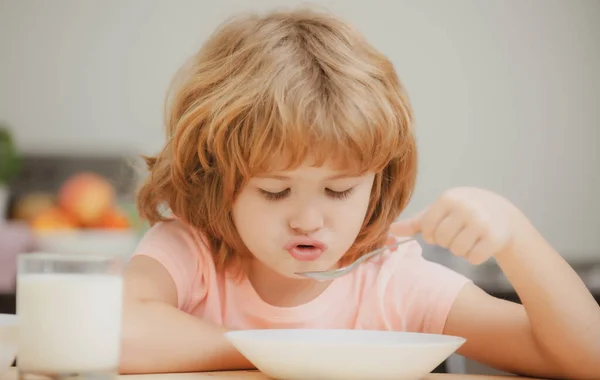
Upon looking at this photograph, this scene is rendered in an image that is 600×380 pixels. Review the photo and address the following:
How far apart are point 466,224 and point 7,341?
492mm

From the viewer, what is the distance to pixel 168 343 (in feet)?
3.39

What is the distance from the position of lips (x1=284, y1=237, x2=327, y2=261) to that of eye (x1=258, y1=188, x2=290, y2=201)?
0.06 meters

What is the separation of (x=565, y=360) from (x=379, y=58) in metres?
0.49

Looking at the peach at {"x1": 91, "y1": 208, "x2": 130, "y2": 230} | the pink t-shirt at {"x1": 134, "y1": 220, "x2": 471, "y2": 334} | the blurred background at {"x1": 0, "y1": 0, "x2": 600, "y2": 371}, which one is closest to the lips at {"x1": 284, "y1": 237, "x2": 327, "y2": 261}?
the pink t-shirt at {"x1": 134, "y1": 220, "x2": 471, "y2": 334}

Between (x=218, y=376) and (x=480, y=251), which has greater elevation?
(x=480, y=251)

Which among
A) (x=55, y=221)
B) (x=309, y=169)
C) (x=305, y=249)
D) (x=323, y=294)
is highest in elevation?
(x=309, y=169)

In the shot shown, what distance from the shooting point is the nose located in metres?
1.06

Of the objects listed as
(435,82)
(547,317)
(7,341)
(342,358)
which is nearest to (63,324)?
(7,341)

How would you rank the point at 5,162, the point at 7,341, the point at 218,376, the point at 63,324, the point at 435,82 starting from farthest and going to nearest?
the point at 435,82
the point at 5,162
the point at 218,376
the point at 7,341
the point at 63,324

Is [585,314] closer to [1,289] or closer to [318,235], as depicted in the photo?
[318,235]

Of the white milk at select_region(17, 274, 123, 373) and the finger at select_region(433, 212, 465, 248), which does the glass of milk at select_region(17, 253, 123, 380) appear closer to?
the white milk at select_region(17, 274, 123, 373)

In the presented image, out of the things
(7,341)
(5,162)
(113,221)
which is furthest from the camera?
(5,162)

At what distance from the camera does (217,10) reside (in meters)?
4.25

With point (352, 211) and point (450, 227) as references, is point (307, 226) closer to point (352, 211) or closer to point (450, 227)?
point (352, 211)
